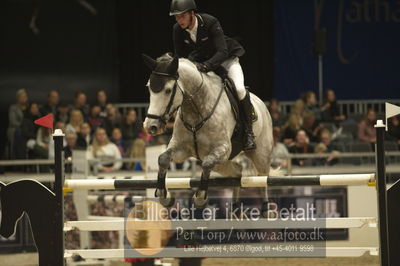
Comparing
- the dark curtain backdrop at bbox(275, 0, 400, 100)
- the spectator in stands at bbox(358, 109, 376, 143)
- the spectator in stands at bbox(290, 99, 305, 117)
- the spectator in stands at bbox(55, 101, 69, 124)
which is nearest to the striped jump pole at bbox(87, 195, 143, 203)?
the spectator in stands at bbox(55, 101, 69, 124)

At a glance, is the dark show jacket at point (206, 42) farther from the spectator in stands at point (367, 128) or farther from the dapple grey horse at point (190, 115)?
the spectator in stands at point (367, 128)

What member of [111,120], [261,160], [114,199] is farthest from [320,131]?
[261,160]

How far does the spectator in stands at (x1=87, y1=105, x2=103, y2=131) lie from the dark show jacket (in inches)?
168

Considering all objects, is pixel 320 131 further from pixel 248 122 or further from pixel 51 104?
pixel 248 122

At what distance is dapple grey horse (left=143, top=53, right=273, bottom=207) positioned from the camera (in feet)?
15.6

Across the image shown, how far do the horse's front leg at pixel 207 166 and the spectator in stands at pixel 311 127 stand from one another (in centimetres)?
460

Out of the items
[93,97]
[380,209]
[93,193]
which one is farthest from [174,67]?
[93,97]

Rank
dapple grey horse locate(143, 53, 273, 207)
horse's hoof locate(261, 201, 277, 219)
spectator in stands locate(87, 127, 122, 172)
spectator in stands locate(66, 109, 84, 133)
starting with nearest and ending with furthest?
dapple grey horse locate(143, 53, 273, 207) → horse's hoof locate(261, 201, 277, 219) → spectator in stands locate(87, 127, 122, 172) → spectator in stands locate(66, 109, 84, 133)

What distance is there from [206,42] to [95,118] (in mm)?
4553

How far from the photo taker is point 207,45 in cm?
531

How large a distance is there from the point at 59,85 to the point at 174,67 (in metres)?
7.02

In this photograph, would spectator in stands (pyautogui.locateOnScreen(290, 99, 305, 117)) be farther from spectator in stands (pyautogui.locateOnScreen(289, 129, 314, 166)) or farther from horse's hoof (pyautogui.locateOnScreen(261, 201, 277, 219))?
horse's hoof (pyautogui.locateOnScreen(261, 201, 277, 219))

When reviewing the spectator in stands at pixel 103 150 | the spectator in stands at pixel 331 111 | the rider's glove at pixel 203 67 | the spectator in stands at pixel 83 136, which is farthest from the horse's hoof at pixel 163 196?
the spectator in stands at pixel 331 111

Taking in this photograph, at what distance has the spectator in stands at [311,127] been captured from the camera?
9.60m
